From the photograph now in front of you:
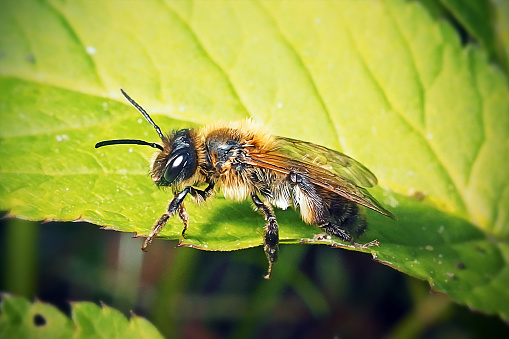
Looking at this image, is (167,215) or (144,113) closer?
(167,215)

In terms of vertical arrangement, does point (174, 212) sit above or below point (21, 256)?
above

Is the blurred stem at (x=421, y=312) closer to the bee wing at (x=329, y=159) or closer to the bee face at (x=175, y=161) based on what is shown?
the bee wing at (x=329, y=159)

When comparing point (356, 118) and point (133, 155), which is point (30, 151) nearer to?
point (133, 155)

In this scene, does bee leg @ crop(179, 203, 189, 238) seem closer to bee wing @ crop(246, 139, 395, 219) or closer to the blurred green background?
bee wing @ crop(246, 139, 395, 219)

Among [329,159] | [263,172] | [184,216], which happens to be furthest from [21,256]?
[329,159]

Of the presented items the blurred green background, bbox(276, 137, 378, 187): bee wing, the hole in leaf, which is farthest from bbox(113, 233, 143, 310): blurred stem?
bbox(276, 137, 378, 187): bee wing

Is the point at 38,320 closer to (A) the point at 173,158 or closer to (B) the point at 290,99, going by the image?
(A) the point at 173,158

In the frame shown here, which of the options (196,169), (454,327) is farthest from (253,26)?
(454,327)
